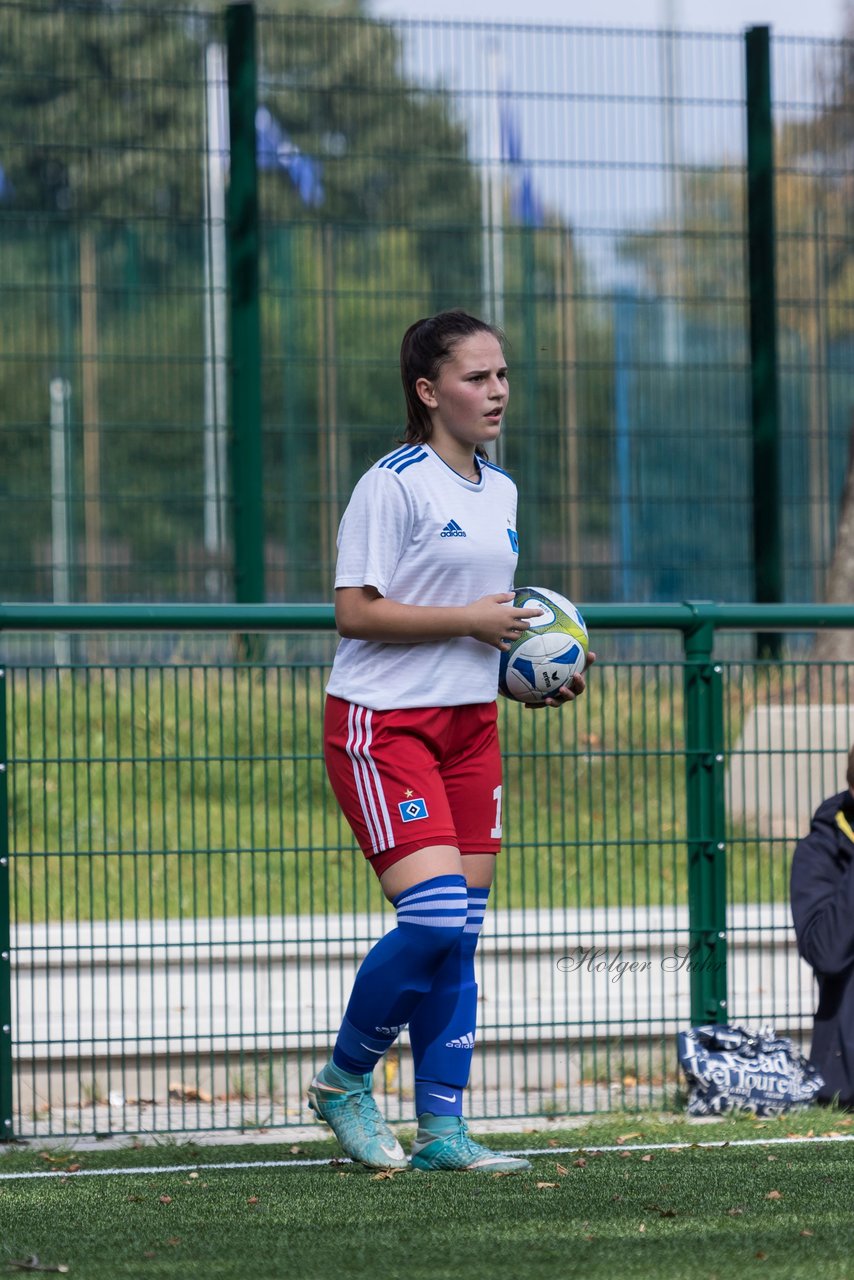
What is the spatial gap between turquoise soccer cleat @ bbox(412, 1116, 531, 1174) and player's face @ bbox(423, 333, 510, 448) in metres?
1.63

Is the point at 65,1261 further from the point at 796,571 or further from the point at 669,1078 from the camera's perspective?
the point at 796,571

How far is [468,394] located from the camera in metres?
4.38

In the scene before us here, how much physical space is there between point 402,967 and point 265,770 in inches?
56.0

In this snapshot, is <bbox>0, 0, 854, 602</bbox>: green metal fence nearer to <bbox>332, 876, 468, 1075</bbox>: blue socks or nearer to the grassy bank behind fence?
Answer: the grassy bank behind fence

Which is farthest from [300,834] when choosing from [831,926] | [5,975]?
[831,926]

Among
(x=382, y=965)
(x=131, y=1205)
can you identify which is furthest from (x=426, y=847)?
(x=131, y=1205)

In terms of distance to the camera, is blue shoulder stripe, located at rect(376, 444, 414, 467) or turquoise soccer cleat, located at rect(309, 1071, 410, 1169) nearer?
blue shoulder stripe, located at rect(376, 444, 414, 467)

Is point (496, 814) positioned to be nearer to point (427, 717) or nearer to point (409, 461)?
point (427, 717)

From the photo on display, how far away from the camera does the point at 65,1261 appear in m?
3.66

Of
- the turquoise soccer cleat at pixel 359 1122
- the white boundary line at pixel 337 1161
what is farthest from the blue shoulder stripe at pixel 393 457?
the white boundary line at pixel 337 1161

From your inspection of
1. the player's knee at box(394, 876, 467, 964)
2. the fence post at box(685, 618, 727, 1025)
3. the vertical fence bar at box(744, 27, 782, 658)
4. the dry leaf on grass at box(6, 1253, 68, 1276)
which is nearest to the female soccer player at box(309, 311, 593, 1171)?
the player's knee at box(394, 876, 467, 964)

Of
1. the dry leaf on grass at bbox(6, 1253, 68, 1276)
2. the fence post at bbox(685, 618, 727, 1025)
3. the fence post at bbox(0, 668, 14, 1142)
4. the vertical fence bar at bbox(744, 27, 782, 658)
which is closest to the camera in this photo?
the dry leaf on grass at bbox(6, 1253, 68, 1276)

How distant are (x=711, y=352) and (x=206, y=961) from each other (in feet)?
22.9

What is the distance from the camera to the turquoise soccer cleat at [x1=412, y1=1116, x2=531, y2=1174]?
442 cm
